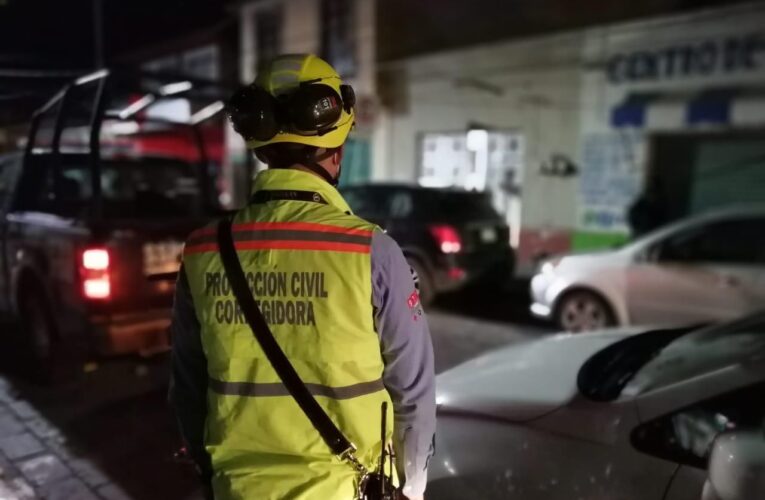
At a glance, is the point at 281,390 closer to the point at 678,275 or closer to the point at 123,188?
the point at 123,188

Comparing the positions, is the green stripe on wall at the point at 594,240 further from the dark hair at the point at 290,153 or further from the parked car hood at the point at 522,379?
the dark hair at the point at 290,153

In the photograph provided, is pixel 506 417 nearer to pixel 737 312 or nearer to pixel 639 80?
pixel 737 312

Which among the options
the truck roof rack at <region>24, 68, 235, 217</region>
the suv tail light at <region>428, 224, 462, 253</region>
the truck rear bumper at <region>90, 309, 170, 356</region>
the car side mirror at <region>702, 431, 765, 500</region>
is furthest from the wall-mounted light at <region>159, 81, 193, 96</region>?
the car side mirror at <region>702, 431, 765, 500</region>

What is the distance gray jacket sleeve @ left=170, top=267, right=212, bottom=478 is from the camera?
5.53 ft

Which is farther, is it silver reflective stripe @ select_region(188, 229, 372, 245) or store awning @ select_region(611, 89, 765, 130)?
store awning @ select_region(611, 89, 765, 130)

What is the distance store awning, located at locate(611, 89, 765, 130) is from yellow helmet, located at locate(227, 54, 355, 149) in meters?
9.54

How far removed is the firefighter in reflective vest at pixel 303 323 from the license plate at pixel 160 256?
318 cm

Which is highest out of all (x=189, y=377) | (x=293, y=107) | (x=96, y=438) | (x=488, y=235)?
(x=293, y=107)

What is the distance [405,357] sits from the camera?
1572mm

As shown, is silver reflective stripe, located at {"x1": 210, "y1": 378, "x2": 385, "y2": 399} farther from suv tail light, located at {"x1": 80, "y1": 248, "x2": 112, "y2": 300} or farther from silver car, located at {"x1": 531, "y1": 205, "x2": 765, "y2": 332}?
silver car, located at {"x1": 531, "y1": 205, "x2": 765, "y2": 332}

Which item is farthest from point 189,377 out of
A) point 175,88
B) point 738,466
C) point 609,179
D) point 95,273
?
point 609,179

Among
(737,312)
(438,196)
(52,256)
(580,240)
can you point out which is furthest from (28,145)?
(580,240)

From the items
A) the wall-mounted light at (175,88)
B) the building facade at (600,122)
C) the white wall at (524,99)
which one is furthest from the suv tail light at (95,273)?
the white wall at (524,99)

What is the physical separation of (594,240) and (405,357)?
1062 centimetres
